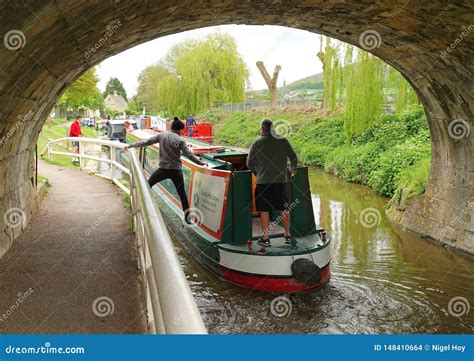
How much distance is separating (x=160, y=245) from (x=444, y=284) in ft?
22.5

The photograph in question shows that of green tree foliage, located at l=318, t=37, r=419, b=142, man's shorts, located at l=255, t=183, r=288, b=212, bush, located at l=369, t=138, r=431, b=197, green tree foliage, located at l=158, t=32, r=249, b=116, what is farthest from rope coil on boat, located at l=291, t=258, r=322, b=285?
green tree foliage, located at l=158, t=32, r=249, b=116

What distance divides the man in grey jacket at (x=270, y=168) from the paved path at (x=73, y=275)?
1971 millimetres

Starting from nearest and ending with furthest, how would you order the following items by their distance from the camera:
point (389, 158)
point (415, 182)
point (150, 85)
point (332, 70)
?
point (415, 182) → point (389, 158) → point (332, 70) → point (150, 85)

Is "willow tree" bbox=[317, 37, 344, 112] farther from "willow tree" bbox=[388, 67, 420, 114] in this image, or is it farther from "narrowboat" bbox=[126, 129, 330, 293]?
"narrowboat" bbox=[126, 129, 330, 293]

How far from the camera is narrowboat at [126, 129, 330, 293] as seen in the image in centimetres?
680

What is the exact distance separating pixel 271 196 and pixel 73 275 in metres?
3.23

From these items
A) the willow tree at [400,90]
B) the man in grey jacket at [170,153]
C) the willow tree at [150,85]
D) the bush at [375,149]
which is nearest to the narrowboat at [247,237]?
the man in grey jacket at [170,153]

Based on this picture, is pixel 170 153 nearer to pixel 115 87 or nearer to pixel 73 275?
pixel 73 275

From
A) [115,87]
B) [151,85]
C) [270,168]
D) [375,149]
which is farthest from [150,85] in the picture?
[270,168]

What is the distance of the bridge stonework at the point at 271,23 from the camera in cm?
409

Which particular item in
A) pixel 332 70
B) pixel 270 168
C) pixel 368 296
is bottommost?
pixel 368 296

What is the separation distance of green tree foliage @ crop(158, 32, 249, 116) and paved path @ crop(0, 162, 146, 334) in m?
31.3

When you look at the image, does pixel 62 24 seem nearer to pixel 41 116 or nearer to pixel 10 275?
pixel 10 275

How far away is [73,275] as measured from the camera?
465cm
